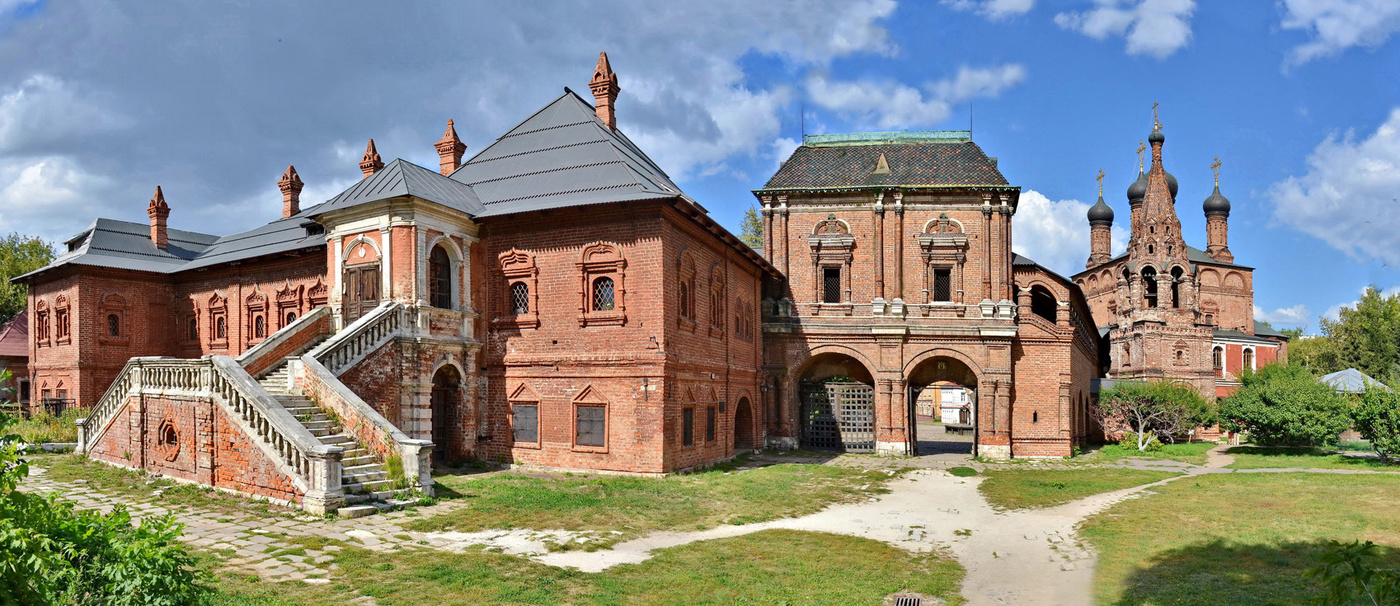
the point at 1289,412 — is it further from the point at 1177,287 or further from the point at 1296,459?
the point at 1177,287

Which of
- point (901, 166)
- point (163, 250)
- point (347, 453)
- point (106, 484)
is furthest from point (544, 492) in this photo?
point (163, 250)

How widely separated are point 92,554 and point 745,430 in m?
21.5

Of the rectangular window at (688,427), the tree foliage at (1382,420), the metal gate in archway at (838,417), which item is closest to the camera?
the rectangular window at (688,427)

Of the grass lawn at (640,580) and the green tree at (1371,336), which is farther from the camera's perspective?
the green tree at (1371,336)

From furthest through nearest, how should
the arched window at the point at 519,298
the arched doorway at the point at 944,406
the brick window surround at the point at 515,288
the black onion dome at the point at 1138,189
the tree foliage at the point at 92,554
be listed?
the black onion dome at the point at 1138,189, the arched doorway at the point at 944,406, the arched window at the point at 519,298, the brick window surround at the point at 515,288, the tree foliage at the point at 92,554

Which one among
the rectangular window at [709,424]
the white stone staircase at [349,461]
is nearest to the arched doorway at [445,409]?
the white stone staircase at [349,461]

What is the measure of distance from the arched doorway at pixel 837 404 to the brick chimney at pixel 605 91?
10646 millimetres

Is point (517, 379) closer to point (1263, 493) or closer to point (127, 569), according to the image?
point (127, 569)

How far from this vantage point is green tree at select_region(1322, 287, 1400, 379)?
168ft

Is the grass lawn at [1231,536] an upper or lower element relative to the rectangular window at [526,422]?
lower

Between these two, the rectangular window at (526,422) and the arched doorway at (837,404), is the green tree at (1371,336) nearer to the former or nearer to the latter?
the arched doorway at (837,404)

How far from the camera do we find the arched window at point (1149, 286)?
4481cm

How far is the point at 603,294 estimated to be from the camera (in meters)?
18.5

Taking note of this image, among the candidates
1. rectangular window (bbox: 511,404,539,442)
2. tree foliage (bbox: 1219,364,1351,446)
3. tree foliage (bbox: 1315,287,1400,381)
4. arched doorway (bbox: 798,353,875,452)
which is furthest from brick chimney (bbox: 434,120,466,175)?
tree foliage (bbox: 1315,287,1400,381)
